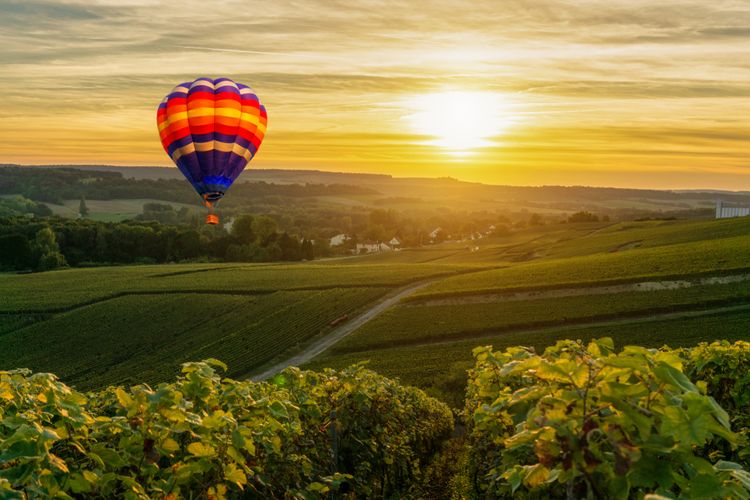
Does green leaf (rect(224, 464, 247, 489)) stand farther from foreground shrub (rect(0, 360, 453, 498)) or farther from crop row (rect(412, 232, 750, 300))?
crop row (rect(412, 232, 750, 300))

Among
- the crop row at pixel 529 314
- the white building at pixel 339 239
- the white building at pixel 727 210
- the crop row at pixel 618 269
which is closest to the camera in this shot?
the crop row at pixel 529 314

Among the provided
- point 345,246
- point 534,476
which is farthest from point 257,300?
point 345,246

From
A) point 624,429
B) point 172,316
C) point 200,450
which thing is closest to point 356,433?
point 200,450

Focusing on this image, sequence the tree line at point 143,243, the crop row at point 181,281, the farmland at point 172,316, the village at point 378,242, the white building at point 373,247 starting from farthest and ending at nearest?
1. the white building at point 373,247
2. the village at point 378,242
3. the tree line at point 143,243
4. the crop row at point 181,281
5. the farmland at point 172,316

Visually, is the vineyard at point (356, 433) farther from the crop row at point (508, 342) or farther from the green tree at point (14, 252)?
the green tree at point (14, 252)

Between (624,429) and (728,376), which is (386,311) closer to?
(728,376)

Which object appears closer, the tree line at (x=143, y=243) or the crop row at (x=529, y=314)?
the crop row at (x=529, y=314)

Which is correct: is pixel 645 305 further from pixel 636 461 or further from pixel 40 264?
pixel 40 264

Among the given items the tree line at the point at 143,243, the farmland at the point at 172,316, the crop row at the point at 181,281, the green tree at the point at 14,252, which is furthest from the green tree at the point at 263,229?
the farmland at the point at 172,316
